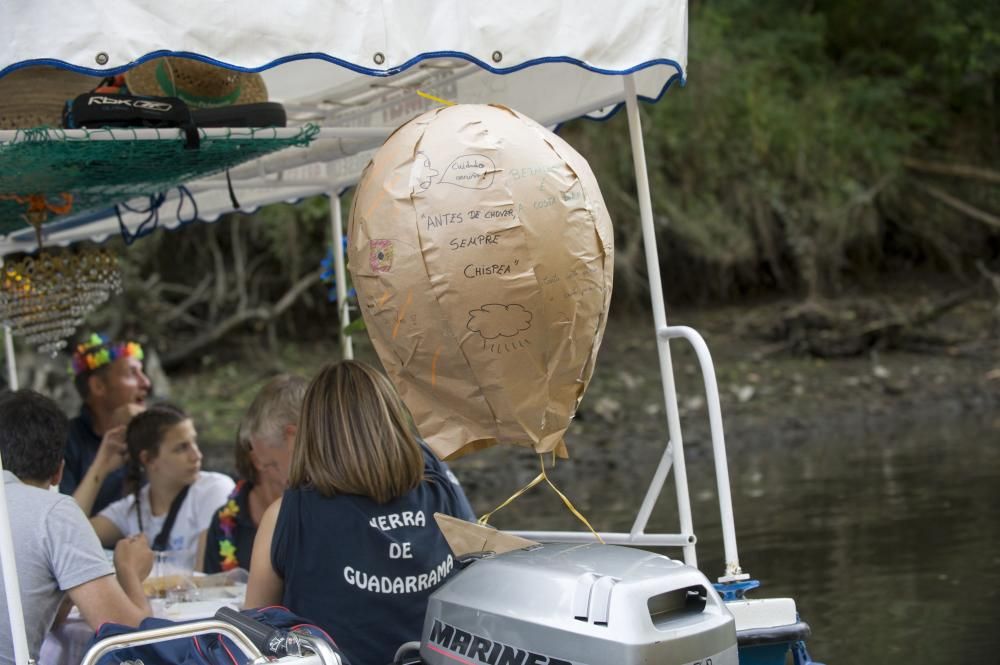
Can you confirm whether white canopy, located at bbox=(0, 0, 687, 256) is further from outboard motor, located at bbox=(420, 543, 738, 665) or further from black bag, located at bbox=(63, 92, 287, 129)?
outboard motor, located at bbox=(420, 543, 738, 665)

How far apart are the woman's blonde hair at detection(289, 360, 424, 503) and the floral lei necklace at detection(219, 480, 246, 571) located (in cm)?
164

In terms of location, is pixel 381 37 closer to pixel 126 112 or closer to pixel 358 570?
pixel 126 112

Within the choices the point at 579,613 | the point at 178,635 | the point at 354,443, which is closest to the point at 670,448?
the point at 354,443

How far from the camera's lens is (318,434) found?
133 inches

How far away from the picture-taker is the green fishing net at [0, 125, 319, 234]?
3598 millimetres

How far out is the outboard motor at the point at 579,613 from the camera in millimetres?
2713

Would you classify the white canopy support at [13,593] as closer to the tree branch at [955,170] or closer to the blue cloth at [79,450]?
the blue cloth at [79,450]

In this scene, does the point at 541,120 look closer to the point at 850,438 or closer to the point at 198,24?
the point at 198,24

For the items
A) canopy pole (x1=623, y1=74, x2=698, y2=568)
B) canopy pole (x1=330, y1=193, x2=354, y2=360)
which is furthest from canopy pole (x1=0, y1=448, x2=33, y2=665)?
canopy pole (x1=330, y1=193, x2=354, y2=360)

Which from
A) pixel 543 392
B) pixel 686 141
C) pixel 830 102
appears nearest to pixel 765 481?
pixel 686 141

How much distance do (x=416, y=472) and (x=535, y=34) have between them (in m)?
1.18

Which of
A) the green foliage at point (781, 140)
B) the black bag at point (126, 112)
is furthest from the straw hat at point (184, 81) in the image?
the green foliage at point (781, 140)

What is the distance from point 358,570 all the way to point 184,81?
1866 mm

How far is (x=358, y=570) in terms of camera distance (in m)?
3.30
